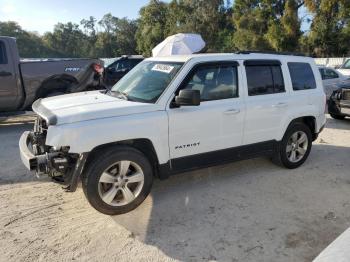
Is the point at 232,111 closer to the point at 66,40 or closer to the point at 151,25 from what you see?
the point at 151,25

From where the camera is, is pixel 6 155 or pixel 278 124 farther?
pixel 6 155

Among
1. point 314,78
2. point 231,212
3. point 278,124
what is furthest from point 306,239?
point 314,78

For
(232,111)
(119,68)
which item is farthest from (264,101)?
(119,68)

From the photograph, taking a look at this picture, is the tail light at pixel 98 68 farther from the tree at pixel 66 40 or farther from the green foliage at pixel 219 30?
the tree at pixel 66 40

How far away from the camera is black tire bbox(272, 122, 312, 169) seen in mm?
5531

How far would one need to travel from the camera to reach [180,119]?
4324 millimetres

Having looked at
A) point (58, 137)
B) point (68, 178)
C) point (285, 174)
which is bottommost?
point (285, 174)

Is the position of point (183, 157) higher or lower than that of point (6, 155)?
higher

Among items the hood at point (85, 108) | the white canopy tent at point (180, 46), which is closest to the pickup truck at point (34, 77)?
the hood at point (85, 108)

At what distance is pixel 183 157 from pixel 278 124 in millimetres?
1740

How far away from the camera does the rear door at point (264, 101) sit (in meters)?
5.00

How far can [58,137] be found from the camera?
367cm

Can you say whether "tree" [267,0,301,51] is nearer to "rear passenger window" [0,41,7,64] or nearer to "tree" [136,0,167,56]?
"rear passenger window" [0,41,7,64]

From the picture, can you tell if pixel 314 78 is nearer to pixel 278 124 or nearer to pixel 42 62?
pixel 278 124
